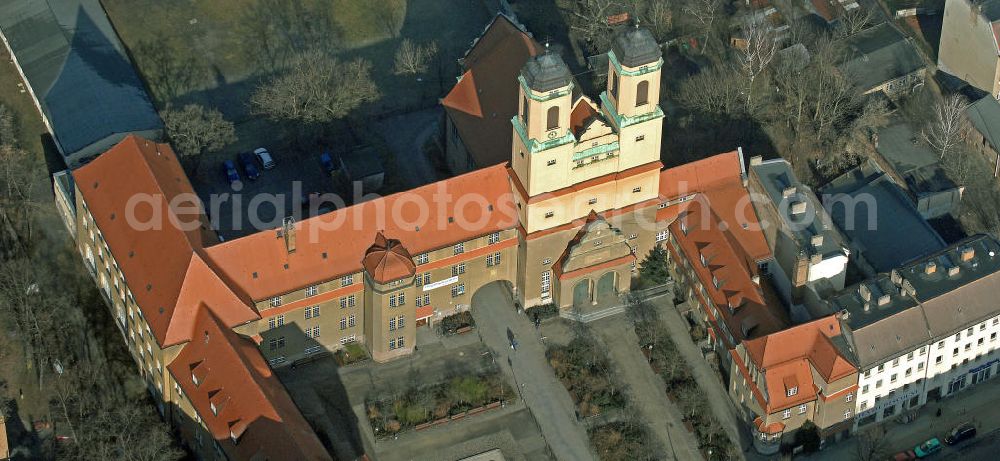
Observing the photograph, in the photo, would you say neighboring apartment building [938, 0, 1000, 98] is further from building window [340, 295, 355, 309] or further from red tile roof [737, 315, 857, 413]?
building window [340, 295, 355, 309]

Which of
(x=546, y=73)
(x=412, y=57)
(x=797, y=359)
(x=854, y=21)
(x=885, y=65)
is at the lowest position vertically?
(x=797, y=359)

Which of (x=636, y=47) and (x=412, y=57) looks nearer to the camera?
(x=636, y=47)

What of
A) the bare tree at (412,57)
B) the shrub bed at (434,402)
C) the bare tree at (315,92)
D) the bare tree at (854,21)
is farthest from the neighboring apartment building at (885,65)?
the shrub bed at (434,402)

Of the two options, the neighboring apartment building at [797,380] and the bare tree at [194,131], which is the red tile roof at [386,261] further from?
the neighboring apartment building at [797,380]

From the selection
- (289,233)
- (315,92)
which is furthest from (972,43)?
(289,233)

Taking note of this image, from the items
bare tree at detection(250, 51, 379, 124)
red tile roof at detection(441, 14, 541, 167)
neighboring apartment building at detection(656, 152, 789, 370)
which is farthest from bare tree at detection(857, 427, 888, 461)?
bare tree at detection(250, 51, 379, 124)

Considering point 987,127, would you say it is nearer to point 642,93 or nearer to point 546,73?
point 642,93

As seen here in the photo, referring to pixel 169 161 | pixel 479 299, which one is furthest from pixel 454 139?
pixel 169 161
